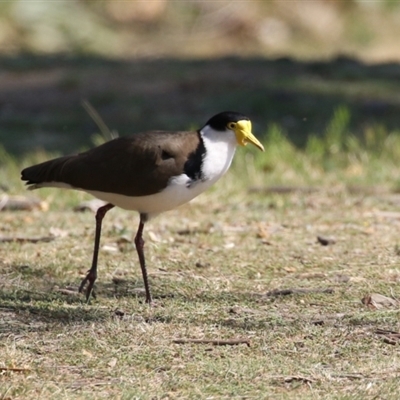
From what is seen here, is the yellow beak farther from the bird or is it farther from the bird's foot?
the bird's foot

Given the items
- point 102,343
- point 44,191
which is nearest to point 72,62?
point 44,191

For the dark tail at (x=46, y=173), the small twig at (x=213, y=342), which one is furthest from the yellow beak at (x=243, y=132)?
the small twig at (x=213, y=342)

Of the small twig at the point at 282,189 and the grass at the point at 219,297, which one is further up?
the grass at the point at 219,297

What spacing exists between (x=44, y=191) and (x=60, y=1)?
10459mm

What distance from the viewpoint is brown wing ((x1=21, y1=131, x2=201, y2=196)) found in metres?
5.38

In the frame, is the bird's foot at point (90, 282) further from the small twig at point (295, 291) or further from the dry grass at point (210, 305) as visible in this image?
the small twig at point (295, 291)

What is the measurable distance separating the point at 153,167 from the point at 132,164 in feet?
0.42

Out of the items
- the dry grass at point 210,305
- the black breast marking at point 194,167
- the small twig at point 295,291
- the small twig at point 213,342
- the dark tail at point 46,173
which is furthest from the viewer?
the dark tail at point 46,173

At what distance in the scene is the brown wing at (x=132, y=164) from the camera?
538 centimetres

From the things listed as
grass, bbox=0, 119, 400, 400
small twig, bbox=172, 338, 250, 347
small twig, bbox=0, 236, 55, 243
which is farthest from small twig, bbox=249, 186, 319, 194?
small twig, bbox=172, 338, 250, 347

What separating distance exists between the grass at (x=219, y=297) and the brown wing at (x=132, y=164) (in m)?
0.58

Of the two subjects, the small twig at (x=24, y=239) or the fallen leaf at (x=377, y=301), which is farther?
the small twig at (x=24, y=239)

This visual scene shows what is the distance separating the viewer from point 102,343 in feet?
15.2

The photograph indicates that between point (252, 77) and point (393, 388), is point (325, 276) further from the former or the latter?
point (252, 77)
